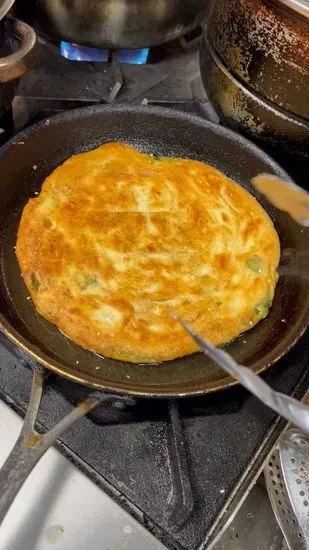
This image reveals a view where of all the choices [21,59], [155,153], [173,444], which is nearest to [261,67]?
[155,153]

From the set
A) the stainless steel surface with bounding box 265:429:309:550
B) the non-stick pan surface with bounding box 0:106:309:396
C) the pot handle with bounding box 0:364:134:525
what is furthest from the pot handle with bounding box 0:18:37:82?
the stainless steel surface with bounding box 265:429:309:550

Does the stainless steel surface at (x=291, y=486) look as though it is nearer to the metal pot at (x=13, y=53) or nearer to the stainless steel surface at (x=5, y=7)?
the metal pot at (x=13, y=53)

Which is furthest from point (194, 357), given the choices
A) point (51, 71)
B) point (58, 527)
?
point (51, 71)

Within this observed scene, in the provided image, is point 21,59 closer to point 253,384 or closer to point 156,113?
point 156,113

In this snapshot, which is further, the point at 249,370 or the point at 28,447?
the point at 28,447

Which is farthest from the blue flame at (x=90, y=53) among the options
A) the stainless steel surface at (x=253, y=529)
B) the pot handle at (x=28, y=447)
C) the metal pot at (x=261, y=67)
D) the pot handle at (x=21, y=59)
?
the stainless steel surface at (x=253, y=529)
